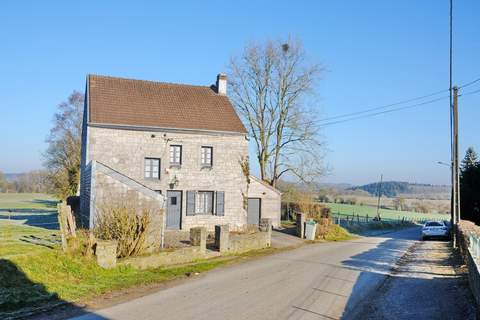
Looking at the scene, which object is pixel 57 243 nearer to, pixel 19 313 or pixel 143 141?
pixel 19 313

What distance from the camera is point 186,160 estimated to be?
27656 millimetres

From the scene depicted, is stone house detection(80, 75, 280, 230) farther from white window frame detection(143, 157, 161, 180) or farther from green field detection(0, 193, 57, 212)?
green field detection(0, 193, 57, 212)

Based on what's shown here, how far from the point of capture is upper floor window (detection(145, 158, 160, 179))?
26.8m

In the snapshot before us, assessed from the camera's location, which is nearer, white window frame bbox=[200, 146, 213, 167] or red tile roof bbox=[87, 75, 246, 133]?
red tile roof bbox=[87, 75, 246, 133]

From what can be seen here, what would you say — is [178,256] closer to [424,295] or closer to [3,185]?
[424,295]

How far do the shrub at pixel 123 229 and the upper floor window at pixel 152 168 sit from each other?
10.0 metres

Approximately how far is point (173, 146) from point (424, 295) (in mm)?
17926

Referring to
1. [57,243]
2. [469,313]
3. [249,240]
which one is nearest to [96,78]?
[249,240]

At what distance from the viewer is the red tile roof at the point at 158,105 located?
26609 mm

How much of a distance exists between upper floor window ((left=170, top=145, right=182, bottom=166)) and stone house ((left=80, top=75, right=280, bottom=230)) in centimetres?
6

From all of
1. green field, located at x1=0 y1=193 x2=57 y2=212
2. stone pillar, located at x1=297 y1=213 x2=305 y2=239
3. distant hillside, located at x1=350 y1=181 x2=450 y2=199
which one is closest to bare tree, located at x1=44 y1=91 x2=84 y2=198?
green field, located at x1=0 y1=193 x2=57 y2=212

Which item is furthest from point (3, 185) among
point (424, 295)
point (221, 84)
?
point (424, 295)

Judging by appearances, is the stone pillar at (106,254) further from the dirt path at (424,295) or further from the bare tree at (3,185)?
the bare tree at (3,185)

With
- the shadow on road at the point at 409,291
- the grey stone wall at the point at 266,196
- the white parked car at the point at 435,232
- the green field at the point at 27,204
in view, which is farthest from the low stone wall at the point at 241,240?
the green field at the point at 27,204
